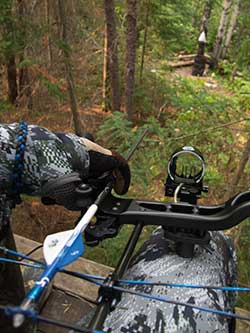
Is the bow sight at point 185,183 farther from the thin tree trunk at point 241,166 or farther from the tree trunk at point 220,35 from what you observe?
the tree trunk at point 220,35

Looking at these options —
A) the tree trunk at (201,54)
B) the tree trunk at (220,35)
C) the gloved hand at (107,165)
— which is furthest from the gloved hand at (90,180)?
the tree trunk at (220,35)

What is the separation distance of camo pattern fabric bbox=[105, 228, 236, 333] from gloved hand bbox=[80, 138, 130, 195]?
292 millimetres

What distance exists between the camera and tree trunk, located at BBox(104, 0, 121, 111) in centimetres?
731

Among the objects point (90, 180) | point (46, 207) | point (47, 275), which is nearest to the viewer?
point (47, 275)

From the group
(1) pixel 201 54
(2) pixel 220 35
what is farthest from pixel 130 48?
(2) pixel 220 35

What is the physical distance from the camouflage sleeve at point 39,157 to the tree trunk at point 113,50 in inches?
264

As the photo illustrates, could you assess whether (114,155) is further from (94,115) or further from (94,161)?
(94,115)

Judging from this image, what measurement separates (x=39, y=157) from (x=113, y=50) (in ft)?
23.2

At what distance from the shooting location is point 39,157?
47.3 inches

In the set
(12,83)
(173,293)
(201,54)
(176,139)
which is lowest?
(201,54)

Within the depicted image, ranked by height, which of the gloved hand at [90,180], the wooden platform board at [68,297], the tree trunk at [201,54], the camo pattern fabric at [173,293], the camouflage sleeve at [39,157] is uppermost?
the camouflage sleeve at [39,157]

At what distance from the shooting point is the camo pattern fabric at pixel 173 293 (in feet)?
3.62

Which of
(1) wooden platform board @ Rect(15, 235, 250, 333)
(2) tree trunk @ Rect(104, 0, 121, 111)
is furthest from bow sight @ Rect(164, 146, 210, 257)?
(2) tree trunk @ Rect(104, 0, 121, 111)

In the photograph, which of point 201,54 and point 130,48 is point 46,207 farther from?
point 201,54
